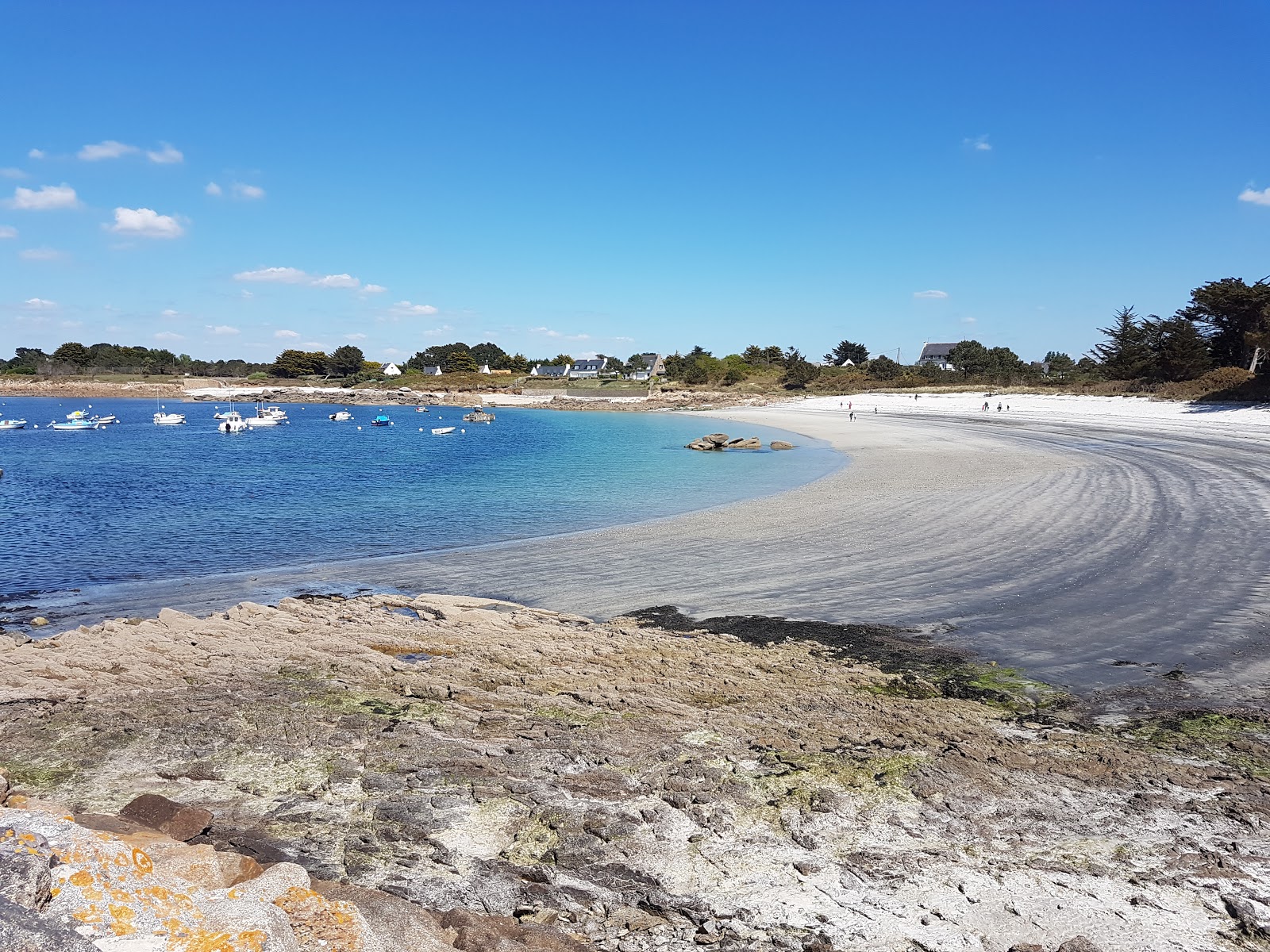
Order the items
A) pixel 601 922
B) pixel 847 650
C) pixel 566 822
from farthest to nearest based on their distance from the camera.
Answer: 1. pixel 847 650
2. pixel 566 822
3. pixel 601 922

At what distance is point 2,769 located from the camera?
241 inches

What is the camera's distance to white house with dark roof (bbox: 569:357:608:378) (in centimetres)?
16862

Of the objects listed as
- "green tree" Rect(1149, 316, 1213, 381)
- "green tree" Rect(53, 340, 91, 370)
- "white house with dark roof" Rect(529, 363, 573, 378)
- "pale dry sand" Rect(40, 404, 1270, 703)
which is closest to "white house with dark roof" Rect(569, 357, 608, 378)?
"white house with dark roof" Rect(529, 363, 573, 378)

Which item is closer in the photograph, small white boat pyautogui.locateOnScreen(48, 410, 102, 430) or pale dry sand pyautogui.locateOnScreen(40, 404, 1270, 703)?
pale dry sand pyautogui.locateOnScreen(40, 404, 1270, 703)

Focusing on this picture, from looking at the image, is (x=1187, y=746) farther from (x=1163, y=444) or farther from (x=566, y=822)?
(x=1163, y=444)

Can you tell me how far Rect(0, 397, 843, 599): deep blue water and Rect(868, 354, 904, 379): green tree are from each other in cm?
4563

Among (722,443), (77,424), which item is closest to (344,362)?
(77,424)

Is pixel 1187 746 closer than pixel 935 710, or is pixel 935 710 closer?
pixel 1187 746

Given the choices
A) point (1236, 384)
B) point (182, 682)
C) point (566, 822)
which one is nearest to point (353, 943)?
point (566, 822)

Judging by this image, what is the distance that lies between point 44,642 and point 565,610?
691 cm

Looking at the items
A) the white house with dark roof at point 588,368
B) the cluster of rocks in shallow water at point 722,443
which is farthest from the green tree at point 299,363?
the cluster of rocks in shallow water at point 722,443

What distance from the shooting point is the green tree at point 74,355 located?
5901 inches

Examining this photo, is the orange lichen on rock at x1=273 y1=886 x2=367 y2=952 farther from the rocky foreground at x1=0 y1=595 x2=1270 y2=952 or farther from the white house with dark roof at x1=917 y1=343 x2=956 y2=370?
the white house with dark roof at x1=917 y1=343 x2=956 y2=370

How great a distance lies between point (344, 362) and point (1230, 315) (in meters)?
146
